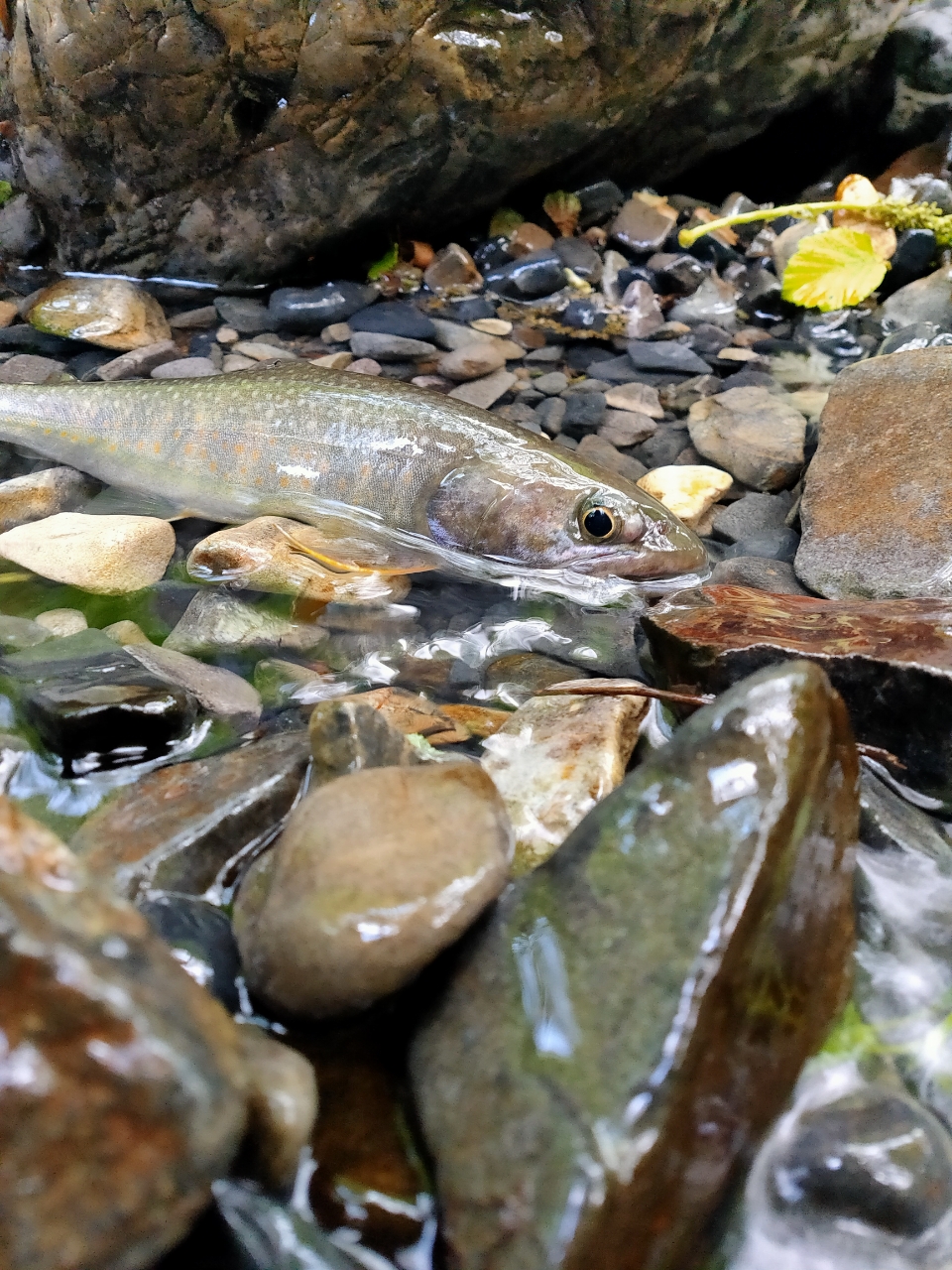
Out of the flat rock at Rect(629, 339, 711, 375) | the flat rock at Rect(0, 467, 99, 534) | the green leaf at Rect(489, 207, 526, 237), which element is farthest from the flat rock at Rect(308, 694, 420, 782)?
the green leaf at Rect(489, 207, 526, 237)

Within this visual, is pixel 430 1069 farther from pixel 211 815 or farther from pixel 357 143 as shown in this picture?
pixel 357 143

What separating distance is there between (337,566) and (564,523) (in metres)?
0.96

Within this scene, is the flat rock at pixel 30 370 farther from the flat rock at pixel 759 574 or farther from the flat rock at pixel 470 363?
the flat rock at pixel 759 574

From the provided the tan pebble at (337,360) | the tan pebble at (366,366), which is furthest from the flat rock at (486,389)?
the tan pebble at (337,360)

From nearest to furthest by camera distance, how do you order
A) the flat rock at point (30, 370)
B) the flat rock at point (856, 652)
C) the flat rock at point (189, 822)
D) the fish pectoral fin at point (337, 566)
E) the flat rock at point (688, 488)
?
the flat rock at point (189, 822) → the flat rock at point (856, 652) → the fish pectoral fin at point (337, 566) → the flat rock at point (688, 488) → the flat rock at point (30, 370)

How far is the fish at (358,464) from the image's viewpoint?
3570 mm

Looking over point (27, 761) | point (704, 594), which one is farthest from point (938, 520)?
point (27, 761)

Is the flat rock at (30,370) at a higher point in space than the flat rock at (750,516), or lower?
lower

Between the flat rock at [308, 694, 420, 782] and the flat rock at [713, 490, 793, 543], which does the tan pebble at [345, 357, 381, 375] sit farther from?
the flat rock at [308, 694, 420, 782]

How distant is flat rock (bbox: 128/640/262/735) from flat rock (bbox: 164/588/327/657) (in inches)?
6.3

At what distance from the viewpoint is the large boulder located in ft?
16.1

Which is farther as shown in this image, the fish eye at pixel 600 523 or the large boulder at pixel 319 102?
the large boulder at pixel 319 102

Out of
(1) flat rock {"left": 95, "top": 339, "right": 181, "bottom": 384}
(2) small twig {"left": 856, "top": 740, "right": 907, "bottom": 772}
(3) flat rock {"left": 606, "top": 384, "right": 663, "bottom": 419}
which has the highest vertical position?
(2) small twig {"left": 856, "top": 740, "right": 907, "bottom": 772}

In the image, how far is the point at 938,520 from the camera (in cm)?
309
